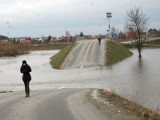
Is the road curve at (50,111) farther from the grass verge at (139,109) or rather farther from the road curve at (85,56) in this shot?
the road curve at (85,56)

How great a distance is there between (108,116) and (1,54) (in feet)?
353

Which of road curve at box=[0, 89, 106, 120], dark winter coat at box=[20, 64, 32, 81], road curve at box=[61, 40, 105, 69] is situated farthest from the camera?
road curve at box=[61, 40, 105, 69]

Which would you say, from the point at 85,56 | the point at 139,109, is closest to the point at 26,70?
the point at 139,109

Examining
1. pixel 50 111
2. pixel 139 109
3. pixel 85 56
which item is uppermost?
pixel 139 109

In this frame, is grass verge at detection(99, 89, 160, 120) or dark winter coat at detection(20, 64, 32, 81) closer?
grass verge at detection(99, 89, 160, 120)

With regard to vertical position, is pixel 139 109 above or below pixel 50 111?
above

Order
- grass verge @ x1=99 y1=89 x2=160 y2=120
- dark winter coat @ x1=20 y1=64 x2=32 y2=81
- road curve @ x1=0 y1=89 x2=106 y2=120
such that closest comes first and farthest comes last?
grass verge @ x1=99 y1=89 x2=160 y2=120 → road curve @ x1=0 y1=89 x2=106 y2=120 → dark winter coat @ x1=20 y1=64 x2=32 y2=81

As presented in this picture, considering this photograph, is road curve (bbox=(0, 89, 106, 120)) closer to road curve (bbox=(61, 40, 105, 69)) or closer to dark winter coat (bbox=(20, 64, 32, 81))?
dark winter coat (bbox=(20, 64, 32, 81))

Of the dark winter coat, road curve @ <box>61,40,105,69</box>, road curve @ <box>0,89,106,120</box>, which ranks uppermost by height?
the dark winter coat

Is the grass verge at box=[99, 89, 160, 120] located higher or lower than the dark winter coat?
lower

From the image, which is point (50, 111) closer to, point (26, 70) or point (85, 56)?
point (26, 70)

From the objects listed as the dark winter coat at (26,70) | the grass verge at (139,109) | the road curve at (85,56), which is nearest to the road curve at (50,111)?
the grass verge at (139,109)

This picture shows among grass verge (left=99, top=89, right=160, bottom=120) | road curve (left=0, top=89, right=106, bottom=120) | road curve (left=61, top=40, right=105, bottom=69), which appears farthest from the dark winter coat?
road curve (left=61, top=40, right=105, bottom=69)

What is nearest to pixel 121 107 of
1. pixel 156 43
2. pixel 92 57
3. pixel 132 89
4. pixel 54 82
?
pixel 132 89
